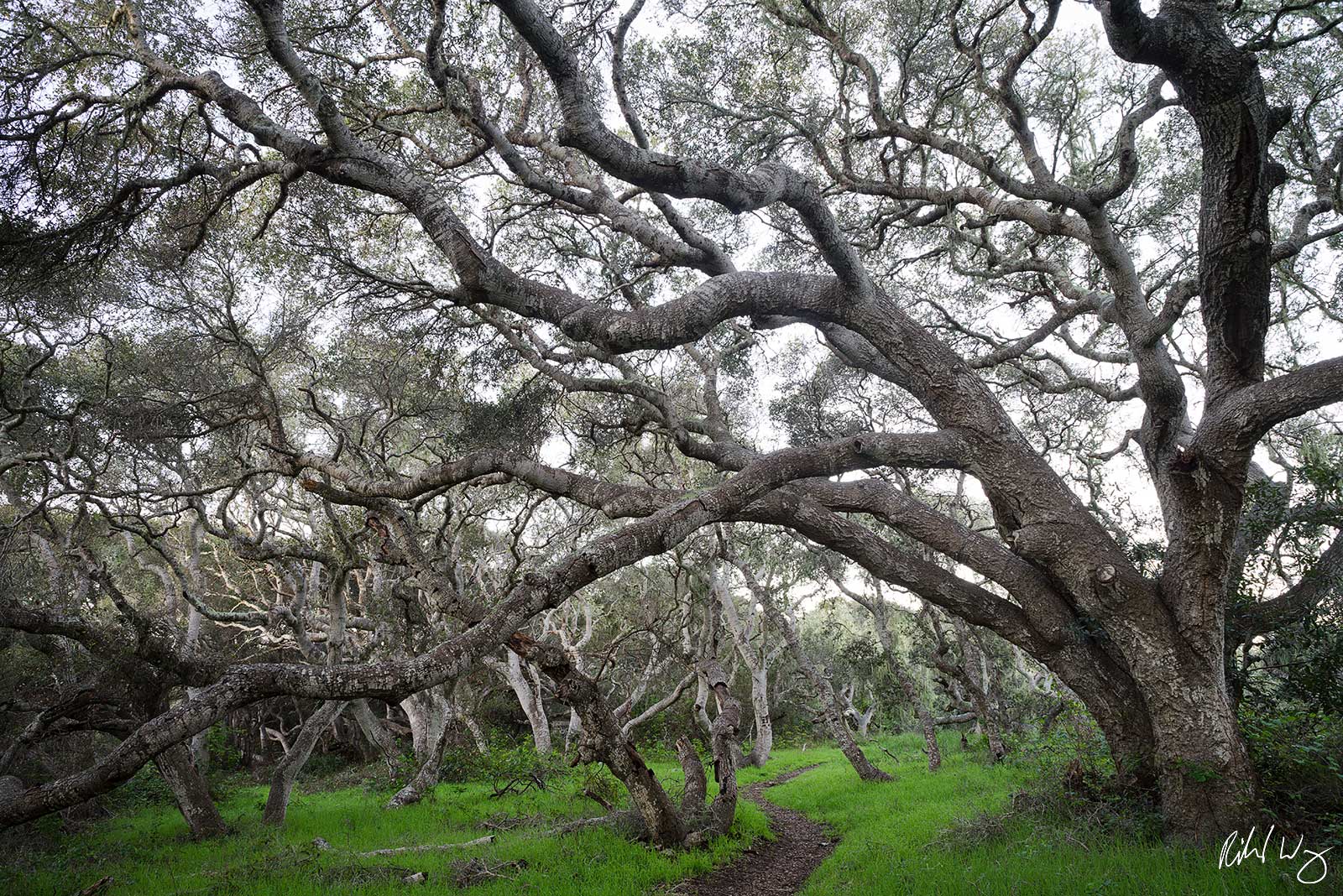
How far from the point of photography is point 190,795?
35.0 ft

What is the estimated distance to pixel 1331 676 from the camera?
6.53m

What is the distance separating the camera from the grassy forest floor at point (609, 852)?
5.36 m

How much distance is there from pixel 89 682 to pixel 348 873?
5331mm

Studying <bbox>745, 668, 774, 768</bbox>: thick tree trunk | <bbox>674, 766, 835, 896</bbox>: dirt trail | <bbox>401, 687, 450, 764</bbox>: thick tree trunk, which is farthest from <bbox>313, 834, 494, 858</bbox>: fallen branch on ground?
<bbox>745, 668, 774, 768</bbox>: thick tree trunk

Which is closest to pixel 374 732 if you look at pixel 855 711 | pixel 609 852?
pixel 609 852

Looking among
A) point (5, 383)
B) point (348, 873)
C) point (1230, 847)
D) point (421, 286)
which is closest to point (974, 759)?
point (1230, 847)

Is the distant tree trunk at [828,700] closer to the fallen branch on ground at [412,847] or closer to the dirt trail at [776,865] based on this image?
the dirt trail at [776,865]

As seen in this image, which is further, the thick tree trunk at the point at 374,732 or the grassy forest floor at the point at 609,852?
the thick tree trunk at the point at 374,732

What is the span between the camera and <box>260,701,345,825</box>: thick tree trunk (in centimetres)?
1109

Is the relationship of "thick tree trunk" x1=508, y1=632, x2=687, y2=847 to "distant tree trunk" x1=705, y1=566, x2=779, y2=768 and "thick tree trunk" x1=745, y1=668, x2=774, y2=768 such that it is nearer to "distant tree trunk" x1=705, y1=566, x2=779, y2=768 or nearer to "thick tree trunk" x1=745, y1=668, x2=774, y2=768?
"distant tree trunk" x1=705, y1=566, x2=779, y2=768

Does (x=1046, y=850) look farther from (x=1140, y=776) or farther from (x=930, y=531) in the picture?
(x=930, y=531)
